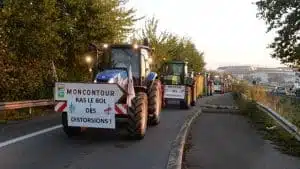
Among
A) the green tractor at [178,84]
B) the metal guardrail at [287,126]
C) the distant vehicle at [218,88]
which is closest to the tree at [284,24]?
the green tractor at [178,84]

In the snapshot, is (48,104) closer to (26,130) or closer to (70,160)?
(26,130)

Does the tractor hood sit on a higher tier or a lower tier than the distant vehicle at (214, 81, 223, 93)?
higher

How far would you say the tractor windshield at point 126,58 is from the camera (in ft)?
48.9

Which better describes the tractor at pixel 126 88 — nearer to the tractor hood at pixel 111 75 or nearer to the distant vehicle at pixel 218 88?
the tractor hood at pixel 111 75

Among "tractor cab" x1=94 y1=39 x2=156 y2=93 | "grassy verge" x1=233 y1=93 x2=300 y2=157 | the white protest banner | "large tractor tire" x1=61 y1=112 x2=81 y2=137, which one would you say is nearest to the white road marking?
"large tractor tire" x1=61 y1=112 x2=81 y2=137

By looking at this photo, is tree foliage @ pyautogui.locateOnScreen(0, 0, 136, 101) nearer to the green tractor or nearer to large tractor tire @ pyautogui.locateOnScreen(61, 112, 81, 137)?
the green tractor

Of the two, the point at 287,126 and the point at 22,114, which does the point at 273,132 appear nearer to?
the point at 287,126

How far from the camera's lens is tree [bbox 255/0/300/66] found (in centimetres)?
3366

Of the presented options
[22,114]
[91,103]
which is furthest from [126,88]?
[22,114]

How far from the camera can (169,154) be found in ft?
33.7

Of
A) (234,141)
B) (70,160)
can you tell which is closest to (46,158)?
(70,160)

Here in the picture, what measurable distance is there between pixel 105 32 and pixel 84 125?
44.3 ft

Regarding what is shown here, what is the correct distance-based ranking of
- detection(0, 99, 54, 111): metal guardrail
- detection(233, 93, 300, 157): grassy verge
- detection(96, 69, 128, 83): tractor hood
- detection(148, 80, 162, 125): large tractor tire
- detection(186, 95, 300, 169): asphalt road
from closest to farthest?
detection(186, 95, 300, 169): asphalt road, detection(233, 93, 300, 157): grassy verge, detection(96, 69, 128, 83): tractor hood, detection(148, 80, 162, 125): large tractor tire, detection(0, 99, 54, 111): metal guardrail

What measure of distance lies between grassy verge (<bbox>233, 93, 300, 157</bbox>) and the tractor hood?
433cm
